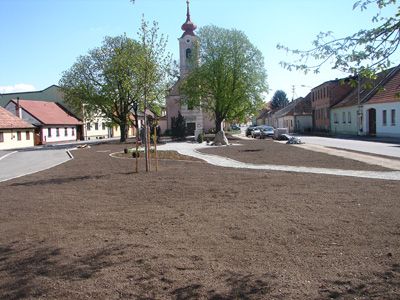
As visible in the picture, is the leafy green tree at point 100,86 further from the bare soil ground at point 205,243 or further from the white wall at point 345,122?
the bare soil ground at point 205,243

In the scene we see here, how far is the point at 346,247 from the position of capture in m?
6.15

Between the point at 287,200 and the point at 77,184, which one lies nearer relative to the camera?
the point at 287,200

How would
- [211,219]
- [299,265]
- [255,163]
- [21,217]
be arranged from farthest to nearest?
[255,163]
[21,217]
[211,219]
[299,265]

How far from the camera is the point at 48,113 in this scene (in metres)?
64.9

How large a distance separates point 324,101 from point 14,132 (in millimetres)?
44558

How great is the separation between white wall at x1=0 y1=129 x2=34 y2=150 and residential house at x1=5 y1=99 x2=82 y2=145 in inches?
122

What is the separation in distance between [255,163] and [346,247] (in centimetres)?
1423

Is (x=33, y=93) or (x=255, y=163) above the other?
(x=33, y=93)

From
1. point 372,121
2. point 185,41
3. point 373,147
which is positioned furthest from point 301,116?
point 373,147

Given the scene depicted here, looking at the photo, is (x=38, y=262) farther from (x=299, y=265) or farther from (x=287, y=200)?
(x=287, y=200)

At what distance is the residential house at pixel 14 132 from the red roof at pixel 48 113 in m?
4.15

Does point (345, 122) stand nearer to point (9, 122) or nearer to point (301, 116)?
point (301, 116)

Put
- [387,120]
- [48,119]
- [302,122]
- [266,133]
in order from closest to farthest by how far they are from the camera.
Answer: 1. [387,120]
2. [266,133]
3. [48,119]
4. [302,122]

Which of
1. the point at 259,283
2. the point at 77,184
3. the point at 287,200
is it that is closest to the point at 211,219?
the point at 287,200
